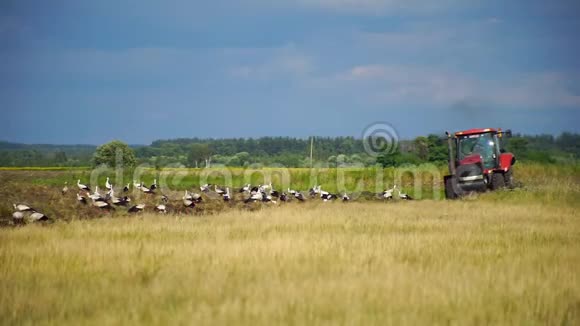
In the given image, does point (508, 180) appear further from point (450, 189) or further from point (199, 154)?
point (199, 154)

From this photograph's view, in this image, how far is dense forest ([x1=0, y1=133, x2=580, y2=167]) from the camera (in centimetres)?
6375

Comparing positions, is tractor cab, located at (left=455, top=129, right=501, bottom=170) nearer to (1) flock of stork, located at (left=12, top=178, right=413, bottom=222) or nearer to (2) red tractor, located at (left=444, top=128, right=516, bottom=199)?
(2) red tractor, located at (left=444, top=128, right=516, bottom=199)

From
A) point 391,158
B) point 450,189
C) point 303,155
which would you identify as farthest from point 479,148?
point 303,155

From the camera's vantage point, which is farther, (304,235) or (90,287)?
(304,235)

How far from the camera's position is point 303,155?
398 feet

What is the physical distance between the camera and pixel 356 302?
7.14 meters

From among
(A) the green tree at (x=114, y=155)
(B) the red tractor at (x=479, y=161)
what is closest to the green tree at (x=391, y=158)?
(A) the green tree at (x=114, y=155)

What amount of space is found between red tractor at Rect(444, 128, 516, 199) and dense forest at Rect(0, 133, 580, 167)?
89cm

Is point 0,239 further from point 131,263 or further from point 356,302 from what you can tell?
point 356,302

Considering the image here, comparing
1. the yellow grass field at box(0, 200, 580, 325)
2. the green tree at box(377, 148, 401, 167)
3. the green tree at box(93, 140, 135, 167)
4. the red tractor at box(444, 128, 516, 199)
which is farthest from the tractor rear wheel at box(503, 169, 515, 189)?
the green tree at box(93, 140, 135, 167)

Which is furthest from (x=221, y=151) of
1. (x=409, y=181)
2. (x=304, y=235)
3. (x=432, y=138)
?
(x=304, y=235)

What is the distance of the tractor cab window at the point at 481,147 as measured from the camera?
26469 mm

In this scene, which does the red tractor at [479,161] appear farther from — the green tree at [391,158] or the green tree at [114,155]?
the green tree at [114,155]

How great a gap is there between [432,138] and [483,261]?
66.2m
